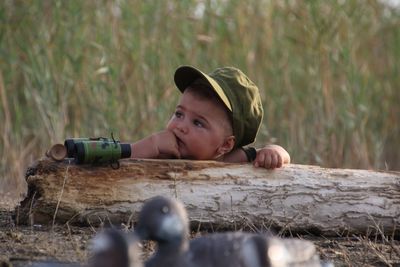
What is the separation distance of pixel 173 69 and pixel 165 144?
2.36 metres

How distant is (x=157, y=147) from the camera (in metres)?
4.60

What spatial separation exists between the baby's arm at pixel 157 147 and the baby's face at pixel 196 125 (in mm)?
38

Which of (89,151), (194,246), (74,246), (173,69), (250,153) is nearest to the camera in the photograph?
(194,246)

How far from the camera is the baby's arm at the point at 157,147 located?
4.58 meters

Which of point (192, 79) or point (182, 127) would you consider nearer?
point (182, 127)

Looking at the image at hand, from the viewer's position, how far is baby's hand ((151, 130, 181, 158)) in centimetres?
459

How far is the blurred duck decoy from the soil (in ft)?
2.77

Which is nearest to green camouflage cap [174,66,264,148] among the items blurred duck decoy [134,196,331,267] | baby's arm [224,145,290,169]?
baby's arm [224,145,290,169]

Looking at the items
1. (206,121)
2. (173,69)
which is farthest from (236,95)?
(173,69)

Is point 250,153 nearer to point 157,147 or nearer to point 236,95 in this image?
point 236,95

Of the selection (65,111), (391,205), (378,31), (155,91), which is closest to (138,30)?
(155,91)

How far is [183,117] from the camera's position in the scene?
4.62 metres

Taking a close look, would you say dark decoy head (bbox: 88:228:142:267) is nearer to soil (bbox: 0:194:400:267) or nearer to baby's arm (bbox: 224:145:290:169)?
soil (bbox: 0:194:400:267)

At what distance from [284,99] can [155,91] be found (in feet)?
3.70
